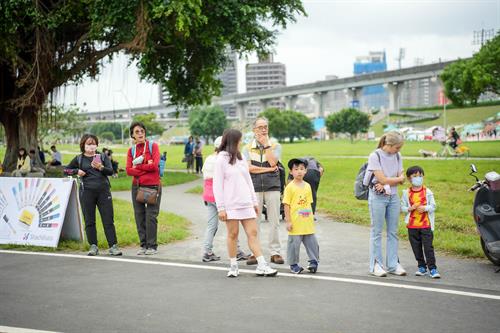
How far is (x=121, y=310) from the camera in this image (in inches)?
229

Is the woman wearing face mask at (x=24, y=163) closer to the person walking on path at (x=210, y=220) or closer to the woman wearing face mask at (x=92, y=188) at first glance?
the woman wearing face mask at (x=92, y=188)

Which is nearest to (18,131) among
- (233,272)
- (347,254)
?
(347,254)

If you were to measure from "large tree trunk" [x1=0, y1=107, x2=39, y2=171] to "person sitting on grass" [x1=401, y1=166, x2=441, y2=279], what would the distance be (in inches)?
786

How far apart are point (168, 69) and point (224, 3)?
678cm

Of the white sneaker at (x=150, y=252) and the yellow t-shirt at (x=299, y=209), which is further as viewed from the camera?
the white sneaker at (x=150, y=252)

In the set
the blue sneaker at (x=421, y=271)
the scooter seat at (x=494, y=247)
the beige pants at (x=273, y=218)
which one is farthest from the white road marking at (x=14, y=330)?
the scooter seat at (x=494, y=247)

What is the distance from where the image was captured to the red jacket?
352 inches

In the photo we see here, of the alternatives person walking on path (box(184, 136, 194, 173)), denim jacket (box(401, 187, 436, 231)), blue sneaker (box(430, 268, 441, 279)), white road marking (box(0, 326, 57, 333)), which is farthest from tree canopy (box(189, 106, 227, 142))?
white road marking (box(0, 326, 57, 333))

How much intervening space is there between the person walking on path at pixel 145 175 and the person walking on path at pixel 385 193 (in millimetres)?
3312

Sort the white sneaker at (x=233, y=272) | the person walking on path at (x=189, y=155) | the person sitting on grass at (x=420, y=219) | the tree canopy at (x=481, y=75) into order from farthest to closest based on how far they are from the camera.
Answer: the tree canopy at (x=481, y=75)
the person walking on path at (x=189, y=155)
the person sitting on grass at (x=420, y=219)
the white sneaker at (x=233, y=272)

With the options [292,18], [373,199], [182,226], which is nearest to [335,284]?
[373,199]

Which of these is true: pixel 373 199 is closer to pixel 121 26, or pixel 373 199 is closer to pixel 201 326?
pixel 201 326

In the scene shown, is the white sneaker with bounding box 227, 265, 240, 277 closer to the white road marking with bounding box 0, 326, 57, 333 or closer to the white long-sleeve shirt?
the white long-sleeve shirt

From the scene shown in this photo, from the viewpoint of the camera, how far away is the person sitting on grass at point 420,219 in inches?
291
